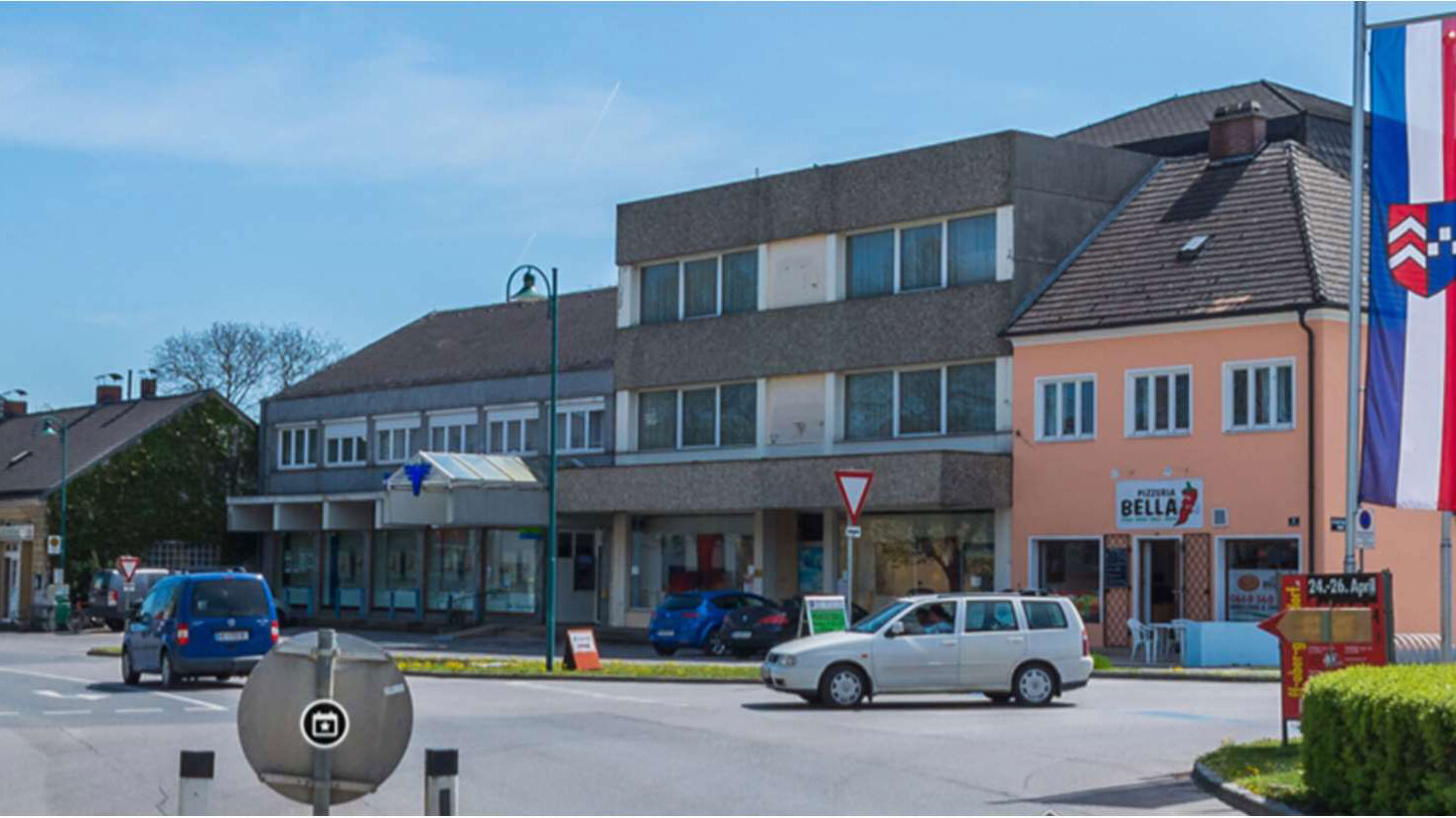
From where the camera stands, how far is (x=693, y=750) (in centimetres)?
1866

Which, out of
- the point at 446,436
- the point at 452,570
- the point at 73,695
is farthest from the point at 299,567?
the point at 73,695

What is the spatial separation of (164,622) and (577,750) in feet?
37.9

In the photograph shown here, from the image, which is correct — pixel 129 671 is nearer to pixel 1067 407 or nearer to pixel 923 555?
pixel 923 555

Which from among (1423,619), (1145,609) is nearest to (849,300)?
(1145,609)

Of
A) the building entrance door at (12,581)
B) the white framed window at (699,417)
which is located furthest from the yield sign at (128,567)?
the white framed window at (699,417)

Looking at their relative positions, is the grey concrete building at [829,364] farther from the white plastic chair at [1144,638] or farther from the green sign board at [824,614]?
the green sign board at [824,614]

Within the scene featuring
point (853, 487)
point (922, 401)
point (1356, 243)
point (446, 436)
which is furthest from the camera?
point (446, 436)

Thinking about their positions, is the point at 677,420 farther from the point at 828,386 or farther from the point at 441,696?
the point at 441,696

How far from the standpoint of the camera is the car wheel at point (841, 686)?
24.3 m

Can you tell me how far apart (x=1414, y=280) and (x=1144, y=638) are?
65.2 ft

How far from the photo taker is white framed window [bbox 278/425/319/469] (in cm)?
6306

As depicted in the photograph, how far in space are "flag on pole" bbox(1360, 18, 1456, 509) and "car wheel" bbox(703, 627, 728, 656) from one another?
23329mm

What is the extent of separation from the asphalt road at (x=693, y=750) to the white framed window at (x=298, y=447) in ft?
112

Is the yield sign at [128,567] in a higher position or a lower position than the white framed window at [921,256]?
lower
